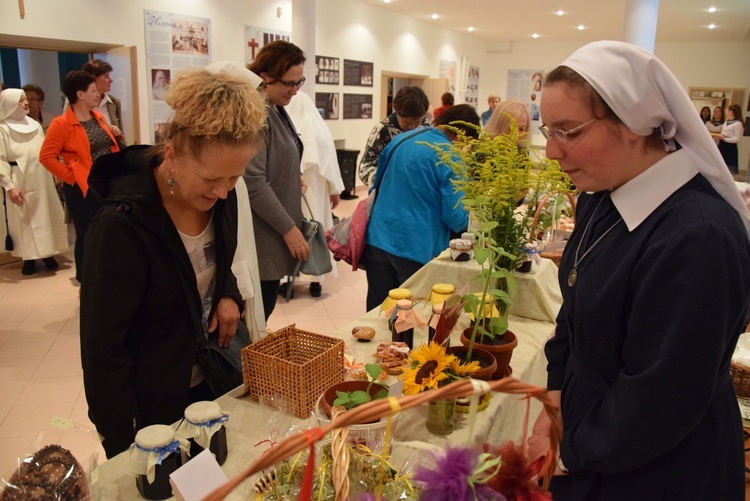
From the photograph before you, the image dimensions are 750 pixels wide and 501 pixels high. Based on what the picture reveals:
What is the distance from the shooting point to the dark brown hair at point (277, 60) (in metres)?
2.50

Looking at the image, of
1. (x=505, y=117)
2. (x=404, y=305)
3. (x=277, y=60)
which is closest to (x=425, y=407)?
(x=404, y=305)

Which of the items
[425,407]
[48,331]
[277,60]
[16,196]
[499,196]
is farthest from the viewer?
[16,196]

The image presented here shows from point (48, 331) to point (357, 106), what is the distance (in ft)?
23.3

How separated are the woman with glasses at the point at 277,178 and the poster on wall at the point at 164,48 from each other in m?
3.86

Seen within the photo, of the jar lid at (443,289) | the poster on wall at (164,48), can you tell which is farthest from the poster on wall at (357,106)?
the jar lid at (443,289)

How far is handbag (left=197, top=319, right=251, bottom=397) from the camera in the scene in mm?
1569

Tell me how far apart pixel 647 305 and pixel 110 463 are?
1.11 m

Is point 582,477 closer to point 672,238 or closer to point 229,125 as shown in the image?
point 672,238

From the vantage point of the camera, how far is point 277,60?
2500mm

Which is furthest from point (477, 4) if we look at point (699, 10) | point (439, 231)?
point (439, 231)

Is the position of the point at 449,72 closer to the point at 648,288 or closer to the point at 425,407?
the point at 425,407

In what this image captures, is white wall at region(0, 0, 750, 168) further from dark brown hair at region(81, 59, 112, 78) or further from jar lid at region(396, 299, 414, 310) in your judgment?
jar lid at region(396, 299, 414, 310)

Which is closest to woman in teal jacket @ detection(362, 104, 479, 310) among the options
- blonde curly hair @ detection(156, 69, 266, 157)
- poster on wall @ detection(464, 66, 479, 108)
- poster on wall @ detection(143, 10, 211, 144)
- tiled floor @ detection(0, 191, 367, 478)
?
blonde curly hair @ detection(156, 69, 266, 157)

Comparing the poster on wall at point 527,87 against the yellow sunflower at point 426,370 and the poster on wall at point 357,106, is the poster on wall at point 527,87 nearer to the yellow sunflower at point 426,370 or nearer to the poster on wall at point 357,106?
the poster on wall at point 357,106
